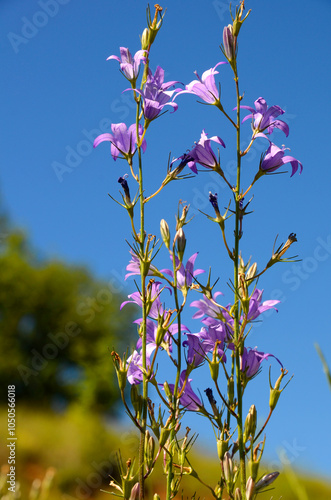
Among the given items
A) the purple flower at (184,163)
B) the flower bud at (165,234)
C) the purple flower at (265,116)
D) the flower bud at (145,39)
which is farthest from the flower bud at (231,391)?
the flower bud at (145,39)

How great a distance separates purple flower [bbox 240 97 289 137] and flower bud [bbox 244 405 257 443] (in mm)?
989

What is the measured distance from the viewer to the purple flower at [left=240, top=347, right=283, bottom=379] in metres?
1.79

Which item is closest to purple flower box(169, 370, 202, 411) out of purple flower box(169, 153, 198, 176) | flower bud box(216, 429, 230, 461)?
flower bud box(216, 429, 230, 461)

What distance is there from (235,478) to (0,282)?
1774 cm

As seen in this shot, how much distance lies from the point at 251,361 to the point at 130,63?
113cm

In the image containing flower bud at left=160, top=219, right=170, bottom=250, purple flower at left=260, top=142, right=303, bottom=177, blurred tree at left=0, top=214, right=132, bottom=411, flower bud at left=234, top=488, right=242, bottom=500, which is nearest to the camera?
flower bud at left=234, top=488, right=242, bottom=500

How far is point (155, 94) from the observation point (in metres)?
1.95

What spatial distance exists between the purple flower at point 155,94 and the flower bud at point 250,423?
1025mm

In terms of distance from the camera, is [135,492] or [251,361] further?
[251,361]

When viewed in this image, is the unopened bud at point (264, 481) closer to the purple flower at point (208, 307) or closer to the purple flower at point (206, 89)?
the purple flower at point (208, 307)

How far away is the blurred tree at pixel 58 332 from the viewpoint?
16828mm

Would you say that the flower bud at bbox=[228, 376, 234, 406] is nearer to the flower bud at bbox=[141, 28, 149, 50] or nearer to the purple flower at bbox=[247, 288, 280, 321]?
the purple flower at bbox=[247, 288, 280, 321]

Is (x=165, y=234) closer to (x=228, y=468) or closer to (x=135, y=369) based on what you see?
(x=135, y=369)

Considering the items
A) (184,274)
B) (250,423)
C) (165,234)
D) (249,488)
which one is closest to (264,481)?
(249,488)
